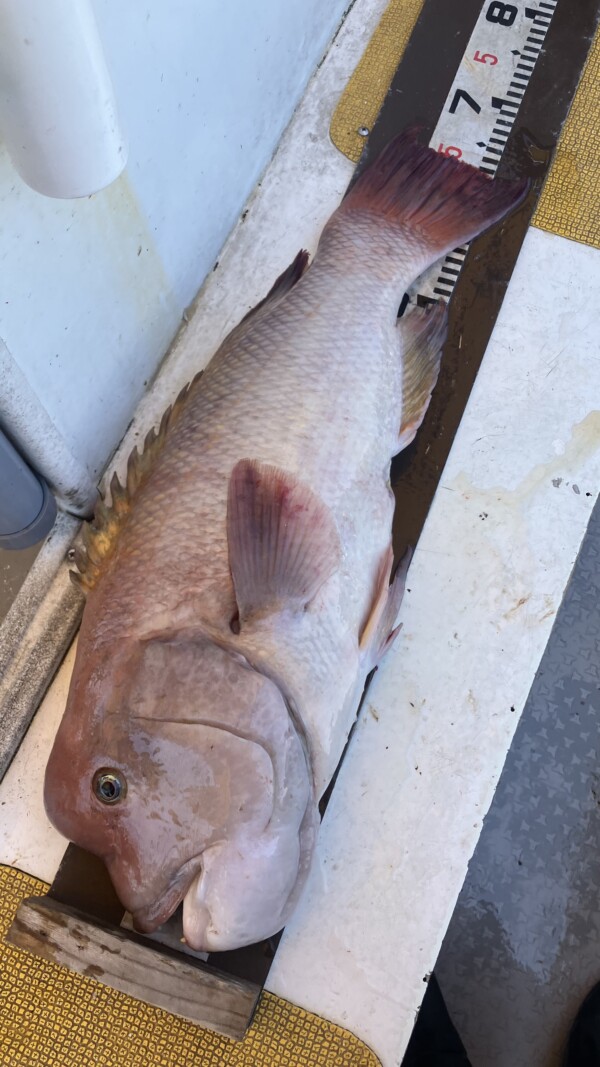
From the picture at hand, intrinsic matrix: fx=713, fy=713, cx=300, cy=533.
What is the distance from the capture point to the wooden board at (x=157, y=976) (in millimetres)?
1291

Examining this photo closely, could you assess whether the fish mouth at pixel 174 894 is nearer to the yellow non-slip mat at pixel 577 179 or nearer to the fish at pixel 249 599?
the fish at pixel 249 599

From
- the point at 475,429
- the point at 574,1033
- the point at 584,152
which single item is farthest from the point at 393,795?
the point at 584,152

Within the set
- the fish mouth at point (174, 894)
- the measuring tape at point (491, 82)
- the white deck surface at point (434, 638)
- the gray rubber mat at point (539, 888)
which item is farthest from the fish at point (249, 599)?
the gray rubber mat at point (539, 888)

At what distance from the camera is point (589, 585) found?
1.88 meters

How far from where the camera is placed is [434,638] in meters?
1.60

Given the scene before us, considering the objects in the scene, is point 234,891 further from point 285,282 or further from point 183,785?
point 285,282

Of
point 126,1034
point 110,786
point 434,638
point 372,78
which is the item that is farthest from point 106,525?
point 372,78

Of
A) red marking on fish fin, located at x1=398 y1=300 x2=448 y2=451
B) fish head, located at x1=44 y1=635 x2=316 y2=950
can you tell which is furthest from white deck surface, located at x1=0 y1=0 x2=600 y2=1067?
fish head, located at x1=44 y1=635 x2=316 y2=950

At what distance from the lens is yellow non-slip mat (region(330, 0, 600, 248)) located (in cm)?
185

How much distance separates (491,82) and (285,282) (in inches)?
35.6

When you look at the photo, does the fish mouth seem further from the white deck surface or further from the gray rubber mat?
the gray rubber mat

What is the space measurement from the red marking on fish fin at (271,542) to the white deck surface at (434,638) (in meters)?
0.41

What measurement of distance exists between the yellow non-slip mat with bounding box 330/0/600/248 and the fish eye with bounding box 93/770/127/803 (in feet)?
5.41

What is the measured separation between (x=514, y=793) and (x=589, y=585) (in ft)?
1.86
